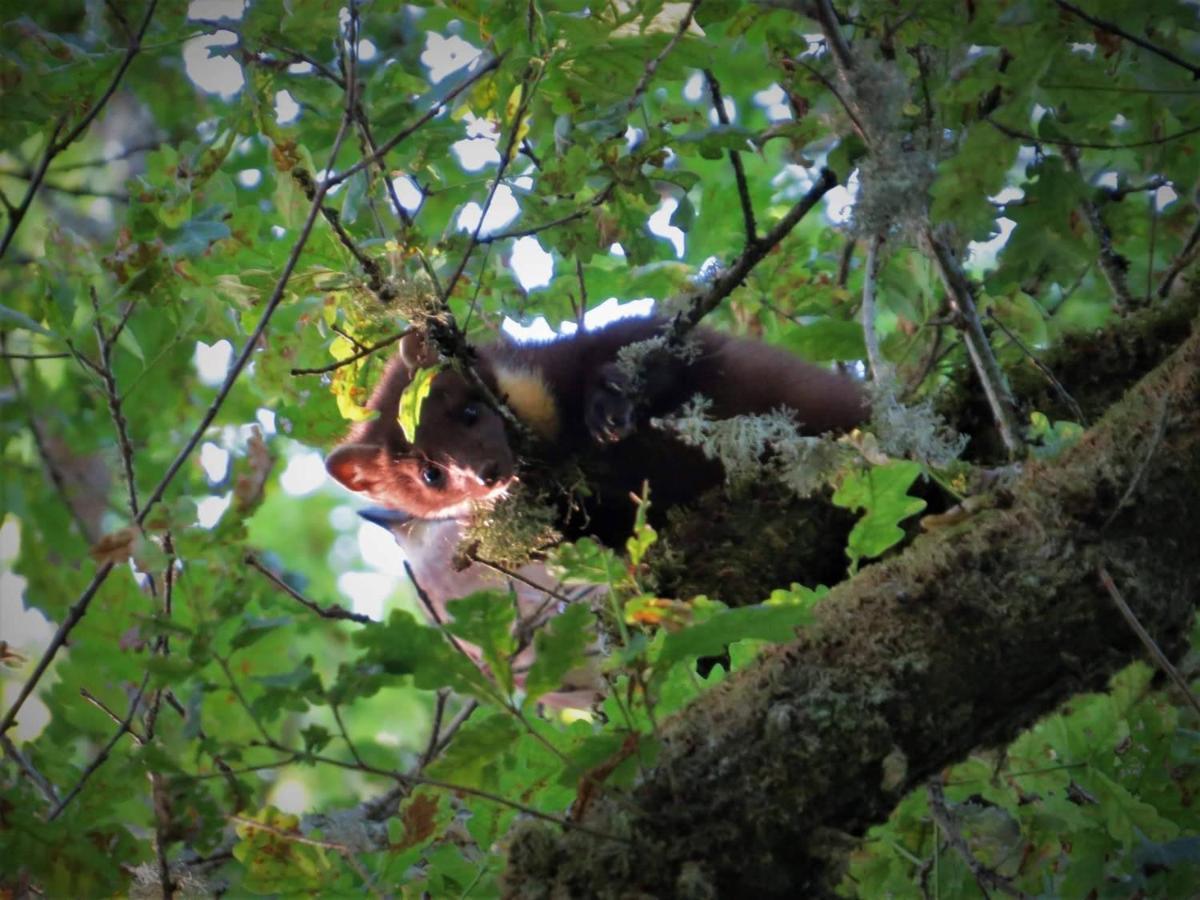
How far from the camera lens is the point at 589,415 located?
3.96 metres

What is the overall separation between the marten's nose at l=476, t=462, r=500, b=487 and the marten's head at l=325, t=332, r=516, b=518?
0.07 metres

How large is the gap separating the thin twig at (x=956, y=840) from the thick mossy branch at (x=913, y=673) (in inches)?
14.3

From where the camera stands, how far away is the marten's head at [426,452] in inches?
172

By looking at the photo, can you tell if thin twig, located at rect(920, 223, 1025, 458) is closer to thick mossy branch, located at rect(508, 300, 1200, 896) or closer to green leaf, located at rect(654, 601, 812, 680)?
thick mossy branch, located at rect(508, 300, 1200, 896)

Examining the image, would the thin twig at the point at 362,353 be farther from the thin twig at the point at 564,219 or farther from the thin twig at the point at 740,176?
Answer: the thin twig at the point at 740,176

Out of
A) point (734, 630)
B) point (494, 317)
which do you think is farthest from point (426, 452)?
point (734, 630)

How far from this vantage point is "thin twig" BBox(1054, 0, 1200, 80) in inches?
81.8

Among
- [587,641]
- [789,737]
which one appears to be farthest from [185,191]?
[789,737]

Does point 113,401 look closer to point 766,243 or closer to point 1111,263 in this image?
point 766,243

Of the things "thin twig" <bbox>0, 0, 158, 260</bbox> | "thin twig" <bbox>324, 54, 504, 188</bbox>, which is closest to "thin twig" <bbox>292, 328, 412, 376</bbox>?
"thin twig" <bbox>324, 54, 504, 188</bbox>

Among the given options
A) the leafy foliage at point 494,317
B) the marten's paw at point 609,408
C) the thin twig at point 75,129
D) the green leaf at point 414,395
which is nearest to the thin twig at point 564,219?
the leafy foliage at point 494,317

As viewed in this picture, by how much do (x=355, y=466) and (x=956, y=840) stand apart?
276 cm

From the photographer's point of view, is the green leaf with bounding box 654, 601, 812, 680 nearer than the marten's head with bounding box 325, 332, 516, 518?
Yes

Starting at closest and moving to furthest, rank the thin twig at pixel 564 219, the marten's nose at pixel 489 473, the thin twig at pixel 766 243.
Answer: the thin twig at pixel 564 219 → the thin twig at pixel 766 243 → the marten's nose at pixel 489 473
